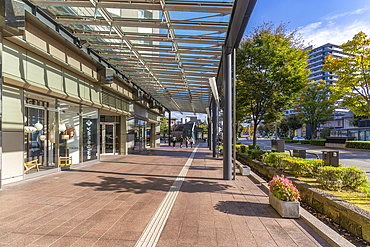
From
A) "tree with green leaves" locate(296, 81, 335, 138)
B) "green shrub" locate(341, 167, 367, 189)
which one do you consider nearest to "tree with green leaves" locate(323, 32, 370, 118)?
"green shrub" locate(341, 167, 367, 189)

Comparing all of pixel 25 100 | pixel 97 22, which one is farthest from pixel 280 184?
pixel 25 100

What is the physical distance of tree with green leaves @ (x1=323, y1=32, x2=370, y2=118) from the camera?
1388 centimetres

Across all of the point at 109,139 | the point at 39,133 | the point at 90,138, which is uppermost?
the point at 39,133

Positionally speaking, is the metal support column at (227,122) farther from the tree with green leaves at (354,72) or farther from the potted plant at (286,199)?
the tree with green leaves at (354,72)

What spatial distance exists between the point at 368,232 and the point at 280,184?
4.93 ft

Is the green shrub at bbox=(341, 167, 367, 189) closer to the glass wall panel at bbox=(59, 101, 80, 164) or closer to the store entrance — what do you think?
the glass wall panel at bbox=(59, 101, 80, 164)

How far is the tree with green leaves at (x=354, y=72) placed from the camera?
45.5ft

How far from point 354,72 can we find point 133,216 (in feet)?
57.3

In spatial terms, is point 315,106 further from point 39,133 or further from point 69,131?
point 39,133

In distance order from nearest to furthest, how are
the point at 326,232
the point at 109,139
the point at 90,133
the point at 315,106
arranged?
the point at 326,232 < the point at 90,133 < the point at 109,139 < the point at 315,106

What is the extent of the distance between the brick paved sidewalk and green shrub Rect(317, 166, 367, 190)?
1.64m

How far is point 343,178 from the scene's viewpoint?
537cm

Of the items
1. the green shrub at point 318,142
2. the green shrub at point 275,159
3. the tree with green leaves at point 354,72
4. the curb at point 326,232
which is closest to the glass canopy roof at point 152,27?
the green shrub at point 275,159

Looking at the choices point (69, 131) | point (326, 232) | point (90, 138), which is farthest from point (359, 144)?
A: point (69, 131)
